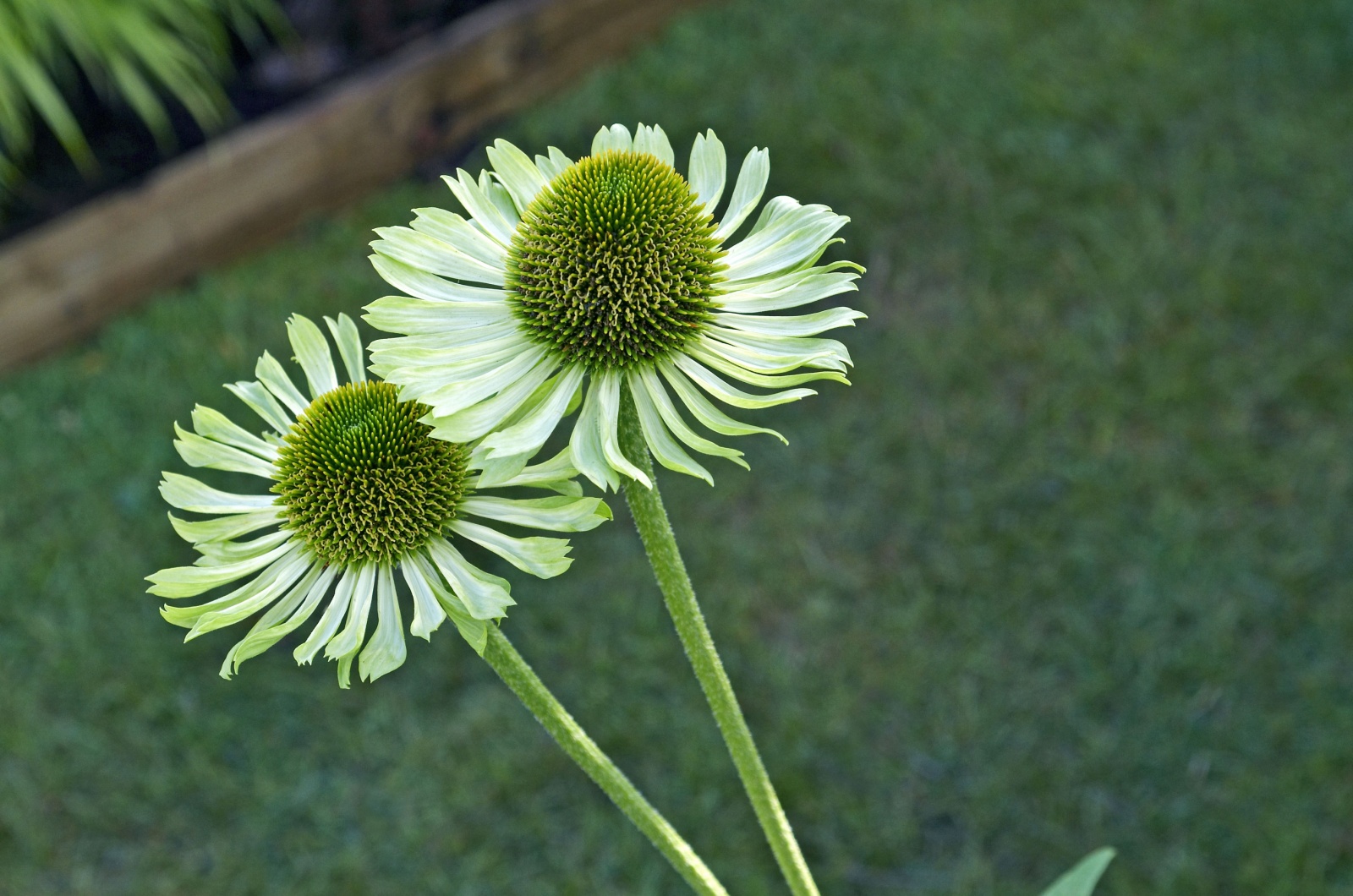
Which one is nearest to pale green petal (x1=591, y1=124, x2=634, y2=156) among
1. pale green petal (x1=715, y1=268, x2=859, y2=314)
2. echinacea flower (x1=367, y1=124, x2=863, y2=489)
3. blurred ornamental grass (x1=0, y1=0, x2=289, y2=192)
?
echinacea flower (x1=367, y1=124, x2=863, y2=489)

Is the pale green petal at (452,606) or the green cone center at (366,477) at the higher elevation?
the green cone center at (366,477)

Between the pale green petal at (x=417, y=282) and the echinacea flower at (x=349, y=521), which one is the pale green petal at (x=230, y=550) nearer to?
the echinacea flower at (x=349, y=521)

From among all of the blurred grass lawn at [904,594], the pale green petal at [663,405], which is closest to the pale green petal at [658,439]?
the pale green petal at [663,405]

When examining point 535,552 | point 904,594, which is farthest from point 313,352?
point 904,594

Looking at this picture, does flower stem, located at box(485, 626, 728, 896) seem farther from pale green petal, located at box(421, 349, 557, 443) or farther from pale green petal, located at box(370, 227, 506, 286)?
pale green petal, located at box(370, 227, 506, 286)

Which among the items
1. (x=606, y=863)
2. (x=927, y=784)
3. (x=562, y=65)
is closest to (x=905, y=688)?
(x=927, y=784)

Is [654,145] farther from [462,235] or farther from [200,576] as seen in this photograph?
[200,576]

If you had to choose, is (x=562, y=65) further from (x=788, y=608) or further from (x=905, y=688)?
(x=905, y=688)
